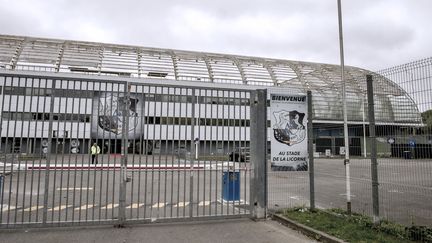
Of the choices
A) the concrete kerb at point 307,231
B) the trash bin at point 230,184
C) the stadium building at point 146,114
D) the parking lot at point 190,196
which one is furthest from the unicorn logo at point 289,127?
the concrete kerb at point 307,231

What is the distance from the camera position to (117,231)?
7211 mm

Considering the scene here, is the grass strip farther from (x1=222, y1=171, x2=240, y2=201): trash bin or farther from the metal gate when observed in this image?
(x1=222, y1=171, x2=240, y2=201): trash bin

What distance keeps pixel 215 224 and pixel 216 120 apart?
7.87ft

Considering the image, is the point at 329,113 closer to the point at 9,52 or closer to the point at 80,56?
the point at 80,56

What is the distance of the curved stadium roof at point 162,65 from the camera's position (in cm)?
4225

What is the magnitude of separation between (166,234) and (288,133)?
402cm

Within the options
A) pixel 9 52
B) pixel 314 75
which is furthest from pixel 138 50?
pixel 314 75

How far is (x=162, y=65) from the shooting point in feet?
158

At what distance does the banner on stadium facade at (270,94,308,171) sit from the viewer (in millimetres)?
9070

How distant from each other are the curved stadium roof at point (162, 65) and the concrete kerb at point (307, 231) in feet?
96.5

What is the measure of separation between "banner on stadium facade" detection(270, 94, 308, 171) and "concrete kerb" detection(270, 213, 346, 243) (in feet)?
4.28

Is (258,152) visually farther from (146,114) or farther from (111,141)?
(111,141)

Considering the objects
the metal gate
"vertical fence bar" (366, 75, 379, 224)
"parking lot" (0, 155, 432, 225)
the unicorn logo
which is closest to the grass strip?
"vertical fence bar" (366, 75, 379, 224)

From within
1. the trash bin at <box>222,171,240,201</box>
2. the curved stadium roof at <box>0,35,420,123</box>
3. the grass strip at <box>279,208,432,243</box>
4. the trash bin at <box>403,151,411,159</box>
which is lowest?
the grass strip at <box>279,208,432,243</box>
